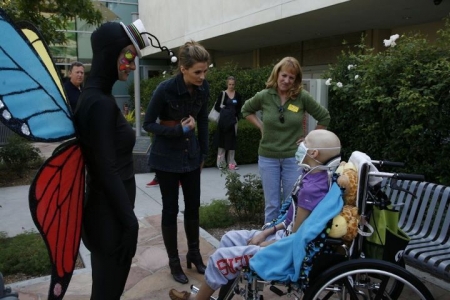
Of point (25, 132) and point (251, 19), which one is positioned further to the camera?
point (251, 19)

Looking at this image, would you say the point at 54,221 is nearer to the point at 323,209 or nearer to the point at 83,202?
the point at 83,202

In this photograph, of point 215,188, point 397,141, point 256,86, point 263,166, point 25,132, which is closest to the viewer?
point 25,132

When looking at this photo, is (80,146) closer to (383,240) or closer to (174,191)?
(174,191)

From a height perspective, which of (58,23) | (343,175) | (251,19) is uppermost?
(251,19)

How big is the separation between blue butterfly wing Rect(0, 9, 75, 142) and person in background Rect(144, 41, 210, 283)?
4.38 feet

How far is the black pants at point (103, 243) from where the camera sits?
1941 mm

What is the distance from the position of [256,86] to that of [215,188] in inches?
155

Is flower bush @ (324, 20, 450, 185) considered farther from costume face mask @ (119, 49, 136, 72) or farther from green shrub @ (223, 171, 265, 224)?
costume face mask @ (119, 49, 136, 72)

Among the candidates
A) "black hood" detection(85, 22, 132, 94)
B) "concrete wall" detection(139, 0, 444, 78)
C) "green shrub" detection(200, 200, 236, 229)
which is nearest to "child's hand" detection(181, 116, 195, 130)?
"black hood" detection(85, 22, 132, 94)

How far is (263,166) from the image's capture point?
11.9 ft

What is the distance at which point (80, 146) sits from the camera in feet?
6.17

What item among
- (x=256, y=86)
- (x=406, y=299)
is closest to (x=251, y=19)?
(x=256, y=86)

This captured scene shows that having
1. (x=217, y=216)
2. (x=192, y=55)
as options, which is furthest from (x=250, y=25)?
(x=192, y=55)

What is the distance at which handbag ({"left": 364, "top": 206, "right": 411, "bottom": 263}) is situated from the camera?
2.24m
